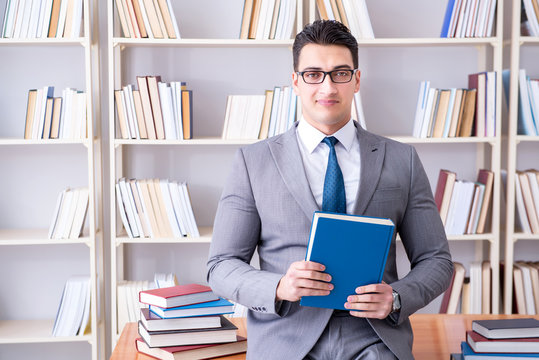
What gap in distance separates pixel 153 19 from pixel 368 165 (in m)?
1.57

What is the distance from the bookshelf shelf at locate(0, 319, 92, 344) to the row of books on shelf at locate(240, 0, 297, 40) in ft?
5.32

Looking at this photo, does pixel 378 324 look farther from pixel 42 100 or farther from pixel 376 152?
pixel 42 100

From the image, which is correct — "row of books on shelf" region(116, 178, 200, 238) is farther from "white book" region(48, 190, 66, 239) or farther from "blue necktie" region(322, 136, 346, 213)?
"blue necktie" region(322, 136, 346, 213)

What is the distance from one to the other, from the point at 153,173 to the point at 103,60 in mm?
622

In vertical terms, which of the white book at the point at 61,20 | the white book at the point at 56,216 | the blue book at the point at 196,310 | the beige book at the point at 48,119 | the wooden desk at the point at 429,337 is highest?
the white book at the point at 61,20

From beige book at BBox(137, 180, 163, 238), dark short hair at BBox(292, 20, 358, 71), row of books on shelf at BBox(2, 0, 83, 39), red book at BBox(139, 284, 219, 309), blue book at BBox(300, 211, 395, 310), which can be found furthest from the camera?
beige book at BBox(137, 180, 163, 238)

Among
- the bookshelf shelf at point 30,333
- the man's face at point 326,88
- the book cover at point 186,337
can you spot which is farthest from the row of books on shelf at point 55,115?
the man's face at point 326,88

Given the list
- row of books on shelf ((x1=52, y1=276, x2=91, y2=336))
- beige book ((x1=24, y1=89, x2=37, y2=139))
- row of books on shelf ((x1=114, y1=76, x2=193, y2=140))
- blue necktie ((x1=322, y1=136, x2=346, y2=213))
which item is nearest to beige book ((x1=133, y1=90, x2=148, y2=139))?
row of books on shelf ((x1=114, y1=76, x2=193, y2=140))

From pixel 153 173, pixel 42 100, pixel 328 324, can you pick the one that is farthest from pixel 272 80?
pixel 328 324

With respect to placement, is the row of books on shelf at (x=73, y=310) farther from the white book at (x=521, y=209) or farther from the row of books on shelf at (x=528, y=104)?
the row of books on shelf at (x=528, y=104)

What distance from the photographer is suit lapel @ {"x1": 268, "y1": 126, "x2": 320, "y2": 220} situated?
1.56 metres

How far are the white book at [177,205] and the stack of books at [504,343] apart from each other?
1602 millimetres

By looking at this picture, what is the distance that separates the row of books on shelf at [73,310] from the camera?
288 centimetres

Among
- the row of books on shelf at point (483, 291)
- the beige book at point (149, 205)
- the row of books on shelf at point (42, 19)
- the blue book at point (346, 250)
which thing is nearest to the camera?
the blue book at point (346, 250)
